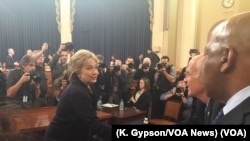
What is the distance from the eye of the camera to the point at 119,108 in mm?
4141

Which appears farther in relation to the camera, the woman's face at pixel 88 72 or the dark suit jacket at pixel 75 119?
the woman's face at pixel 88 72

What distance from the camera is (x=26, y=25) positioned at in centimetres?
841

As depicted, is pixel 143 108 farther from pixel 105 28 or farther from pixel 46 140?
pixel 105 28

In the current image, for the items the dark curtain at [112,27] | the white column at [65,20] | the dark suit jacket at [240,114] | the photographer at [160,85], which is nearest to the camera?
the dark suit jacket at [240,114]

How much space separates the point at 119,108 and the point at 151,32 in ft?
20.1

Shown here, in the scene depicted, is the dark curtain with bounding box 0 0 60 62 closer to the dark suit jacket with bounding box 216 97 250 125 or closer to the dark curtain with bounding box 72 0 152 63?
the dark curtain with bounding box 72 0 152 63

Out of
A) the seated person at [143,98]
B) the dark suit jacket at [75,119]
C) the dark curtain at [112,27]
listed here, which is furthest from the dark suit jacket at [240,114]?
the dark curtain at [112,27]

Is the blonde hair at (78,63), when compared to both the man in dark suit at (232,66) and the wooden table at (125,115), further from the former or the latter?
the wooden table at (125,115)

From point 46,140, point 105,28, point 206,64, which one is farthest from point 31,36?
point 206,64

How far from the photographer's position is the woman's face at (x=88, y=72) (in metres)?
1.91

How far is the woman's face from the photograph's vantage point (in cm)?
191

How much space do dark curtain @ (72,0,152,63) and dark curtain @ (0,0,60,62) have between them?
31.6 inches

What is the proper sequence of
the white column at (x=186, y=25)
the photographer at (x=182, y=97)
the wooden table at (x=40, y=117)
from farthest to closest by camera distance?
the white column at (x=186, y=25) → the photographer at (x=182, y=97) → the wooden table at (x=40, y=117)

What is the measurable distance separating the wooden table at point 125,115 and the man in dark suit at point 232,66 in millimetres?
2789
